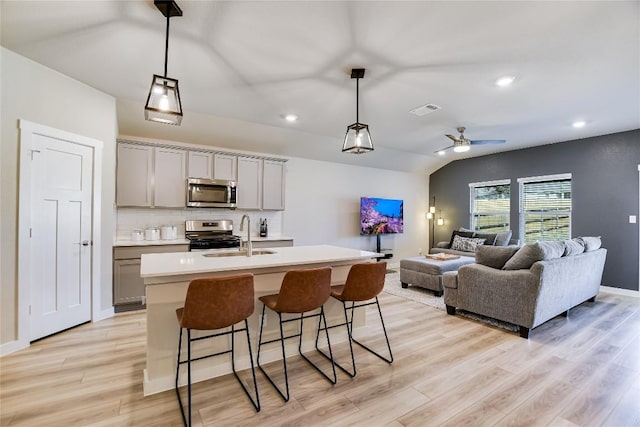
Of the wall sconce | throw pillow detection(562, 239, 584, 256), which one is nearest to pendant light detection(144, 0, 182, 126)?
throw pillow detection(562, 239, 584, 256)

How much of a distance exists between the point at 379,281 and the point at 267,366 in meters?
1.22

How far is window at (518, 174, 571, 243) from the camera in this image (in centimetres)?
580

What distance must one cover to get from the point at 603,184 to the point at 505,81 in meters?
3.71

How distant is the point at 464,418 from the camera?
6.43ft

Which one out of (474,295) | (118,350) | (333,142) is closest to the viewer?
(118,350)

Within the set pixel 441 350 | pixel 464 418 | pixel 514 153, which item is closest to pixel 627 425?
pixel 464 418

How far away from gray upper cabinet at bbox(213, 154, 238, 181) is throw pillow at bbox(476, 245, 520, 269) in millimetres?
3805

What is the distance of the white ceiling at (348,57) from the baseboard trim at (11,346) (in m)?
2.67

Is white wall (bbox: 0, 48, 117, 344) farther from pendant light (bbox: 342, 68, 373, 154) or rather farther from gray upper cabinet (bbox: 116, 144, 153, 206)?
pendant light (bbox: 342, 68, 373, 154)

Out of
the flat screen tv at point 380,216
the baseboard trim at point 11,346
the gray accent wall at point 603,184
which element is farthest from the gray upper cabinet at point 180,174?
the gray accent wall at point 603,184

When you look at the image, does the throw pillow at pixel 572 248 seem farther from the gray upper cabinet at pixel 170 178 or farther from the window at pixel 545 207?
the gray upper cabinet at pixel 170 178

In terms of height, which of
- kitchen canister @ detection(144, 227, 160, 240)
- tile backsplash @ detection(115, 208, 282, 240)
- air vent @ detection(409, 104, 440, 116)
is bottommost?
kitchen canister @ detection(144, 227, 160, 240)

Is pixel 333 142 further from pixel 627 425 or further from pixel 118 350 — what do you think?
pixel 627 425

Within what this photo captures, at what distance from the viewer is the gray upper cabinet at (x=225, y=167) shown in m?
4.82
